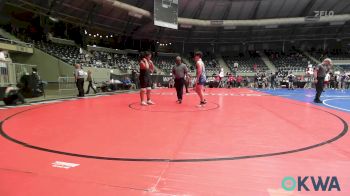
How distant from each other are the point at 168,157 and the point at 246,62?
1380 inches

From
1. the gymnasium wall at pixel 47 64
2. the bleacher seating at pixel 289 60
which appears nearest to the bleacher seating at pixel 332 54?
the bleacher seating at pixel 289 60

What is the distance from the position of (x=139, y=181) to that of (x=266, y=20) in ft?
108

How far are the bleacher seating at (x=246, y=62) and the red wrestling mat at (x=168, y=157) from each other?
30.1 meters

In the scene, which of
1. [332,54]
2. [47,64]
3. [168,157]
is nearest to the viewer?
[168,157]

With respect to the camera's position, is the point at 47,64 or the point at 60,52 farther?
the point at 60,52

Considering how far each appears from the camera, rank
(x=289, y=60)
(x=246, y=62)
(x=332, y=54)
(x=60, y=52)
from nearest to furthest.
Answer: (x=60, y=52), (x=289, y=60), (x=332, y=54), (x=246, y=62)

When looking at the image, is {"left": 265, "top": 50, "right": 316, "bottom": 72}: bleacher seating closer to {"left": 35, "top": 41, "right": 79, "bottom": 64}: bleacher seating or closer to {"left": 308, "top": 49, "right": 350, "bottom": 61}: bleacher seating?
{"left": 308, "top": 49, "right": 350, "bottom": 61}: bleacher seating

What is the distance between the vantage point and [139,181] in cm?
223

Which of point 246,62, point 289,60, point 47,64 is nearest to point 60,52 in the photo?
point 47,64

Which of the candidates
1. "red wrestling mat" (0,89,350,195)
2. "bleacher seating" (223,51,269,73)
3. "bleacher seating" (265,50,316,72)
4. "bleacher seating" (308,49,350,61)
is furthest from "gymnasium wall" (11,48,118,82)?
"bleacher seating" (308,49,350,61)

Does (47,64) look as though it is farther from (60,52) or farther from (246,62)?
(246,62)

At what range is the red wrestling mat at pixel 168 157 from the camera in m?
2.14

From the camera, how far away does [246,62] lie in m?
35.8

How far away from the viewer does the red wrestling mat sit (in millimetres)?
2136
